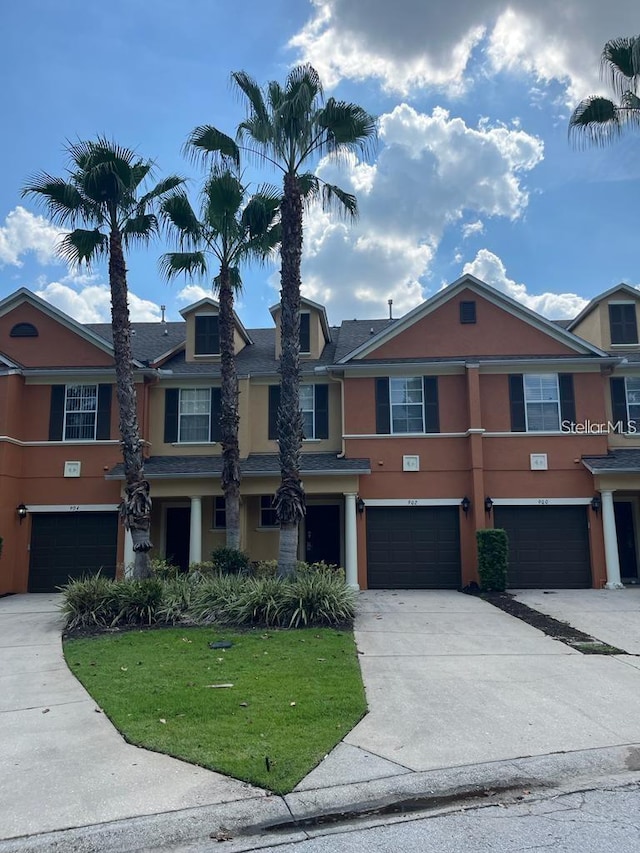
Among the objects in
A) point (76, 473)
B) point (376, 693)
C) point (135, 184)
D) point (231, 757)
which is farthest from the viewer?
point (76, 473)

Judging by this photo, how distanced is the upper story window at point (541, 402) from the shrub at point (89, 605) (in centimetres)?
1115

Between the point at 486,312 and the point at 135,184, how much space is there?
992 cm

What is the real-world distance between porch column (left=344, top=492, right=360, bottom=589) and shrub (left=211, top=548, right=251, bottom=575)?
317 centimetres

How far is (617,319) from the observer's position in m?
18.6

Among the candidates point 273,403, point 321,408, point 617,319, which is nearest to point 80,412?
point 273,403

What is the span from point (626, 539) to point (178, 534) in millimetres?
13057

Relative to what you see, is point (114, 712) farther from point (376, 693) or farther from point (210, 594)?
point (210, 594)

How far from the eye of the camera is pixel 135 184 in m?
14.1

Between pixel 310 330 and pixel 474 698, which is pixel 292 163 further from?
pixel 474 698

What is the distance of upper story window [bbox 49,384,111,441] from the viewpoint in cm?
1753

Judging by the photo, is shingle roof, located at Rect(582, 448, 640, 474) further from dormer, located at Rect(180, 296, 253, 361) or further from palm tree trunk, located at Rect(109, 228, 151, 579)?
palm tree trunk, located at Rect(109, 228, 151, 579)

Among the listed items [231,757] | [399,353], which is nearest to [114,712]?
[231,757]

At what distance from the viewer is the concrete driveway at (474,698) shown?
5598 millimetres

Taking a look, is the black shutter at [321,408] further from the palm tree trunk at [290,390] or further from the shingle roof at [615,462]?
the shingle roof at [615,462]
